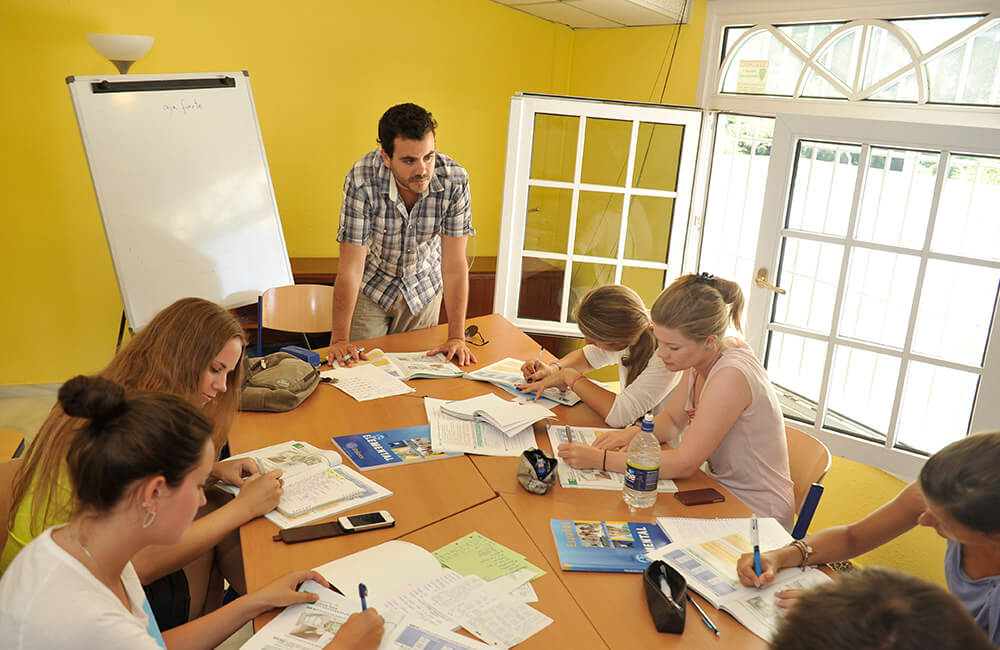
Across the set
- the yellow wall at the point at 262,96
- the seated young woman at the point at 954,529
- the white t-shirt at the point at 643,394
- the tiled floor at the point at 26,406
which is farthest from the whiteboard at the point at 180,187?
the seated young woman at the point at 954,529

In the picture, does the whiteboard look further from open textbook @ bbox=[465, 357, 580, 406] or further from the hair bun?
the hair bun

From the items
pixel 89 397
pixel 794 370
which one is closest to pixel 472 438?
pixel 89 397

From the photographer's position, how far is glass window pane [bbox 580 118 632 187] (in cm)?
380

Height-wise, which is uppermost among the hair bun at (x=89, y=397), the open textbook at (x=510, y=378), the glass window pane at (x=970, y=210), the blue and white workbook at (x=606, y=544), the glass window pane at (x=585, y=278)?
the glass window pane at (x=970, y=210)

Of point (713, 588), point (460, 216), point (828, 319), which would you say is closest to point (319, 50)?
point (460, 216)

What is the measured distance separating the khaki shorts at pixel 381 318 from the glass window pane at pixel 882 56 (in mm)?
2227

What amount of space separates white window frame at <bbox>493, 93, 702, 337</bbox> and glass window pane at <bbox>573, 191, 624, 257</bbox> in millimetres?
30

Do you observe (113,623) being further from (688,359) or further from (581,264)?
(581,264)

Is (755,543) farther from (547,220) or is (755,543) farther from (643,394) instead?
(547,220)

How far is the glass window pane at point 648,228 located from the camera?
3932 mm

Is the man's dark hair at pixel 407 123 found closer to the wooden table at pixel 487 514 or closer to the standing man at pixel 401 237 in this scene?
the standing man at pixel 401 237

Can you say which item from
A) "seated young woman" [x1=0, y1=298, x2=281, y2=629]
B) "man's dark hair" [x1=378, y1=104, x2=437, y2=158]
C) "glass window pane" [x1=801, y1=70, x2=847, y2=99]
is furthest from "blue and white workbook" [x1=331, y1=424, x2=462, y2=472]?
"glass window pane" [x1=801, y1=70, x2=847, y2=99]

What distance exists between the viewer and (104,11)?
3736 millimetres

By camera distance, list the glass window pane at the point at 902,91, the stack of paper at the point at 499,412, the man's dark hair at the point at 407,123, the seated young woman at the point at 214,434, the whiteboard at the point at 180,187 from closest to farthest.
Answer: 1. the seated young woman at the point at 214,434
2. the stack of paper at the point at 499,412
3. the man's dark hair at the point at 407,123
4. the glass window pane at the point at 902,91
5. the whiteboard at the point at 180,187
